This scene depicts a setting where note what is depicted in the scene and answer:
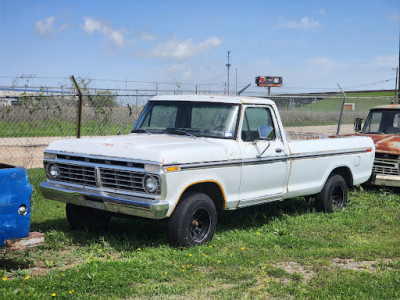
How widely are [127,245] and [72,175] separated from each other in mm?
1129

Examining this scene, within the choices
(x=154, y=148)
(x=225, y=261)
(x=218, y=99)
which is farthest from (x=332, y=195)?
(x=154, y=148)

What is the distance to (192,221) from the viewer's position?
6.56 metres

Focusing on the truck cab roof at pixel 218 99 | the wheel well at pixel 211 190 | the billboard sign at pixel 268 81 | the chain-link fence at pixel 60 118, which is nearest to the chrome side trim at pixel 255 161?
the wheel well at pixel 211 190

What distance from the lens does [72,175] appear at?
6.79 metres

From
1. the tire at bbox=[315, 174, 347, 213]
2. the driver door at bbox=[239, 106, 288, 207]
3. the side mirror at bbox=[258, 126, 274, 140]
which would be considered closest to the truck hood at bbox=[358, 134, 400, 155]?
the tire at bbox=[315, 174, 347, 213]

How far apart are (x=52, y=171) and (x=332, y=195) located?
477 cm

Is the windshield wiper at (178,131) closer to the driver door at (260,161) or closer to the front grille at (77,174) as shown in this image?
the driver door at (260,161)

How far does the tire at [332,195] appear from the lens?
876cm

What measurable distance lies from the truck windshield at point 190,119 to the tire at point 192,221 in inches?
41.3

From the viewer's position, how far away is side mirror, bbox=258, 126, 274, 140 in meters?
7.18

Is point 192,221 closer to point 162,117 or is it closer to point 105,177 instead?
point 105,177

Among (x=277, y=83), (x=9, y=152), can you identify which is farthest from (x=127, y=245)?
Result: (x=277, y=83)

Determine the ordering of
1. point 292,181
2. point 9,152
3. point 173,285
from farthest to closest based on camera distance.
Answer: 1. point 9,152
2. point 292,181
3. point 173,285

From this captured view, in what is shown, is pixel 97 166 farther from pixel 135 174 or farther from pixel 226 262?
pixel 226 262
